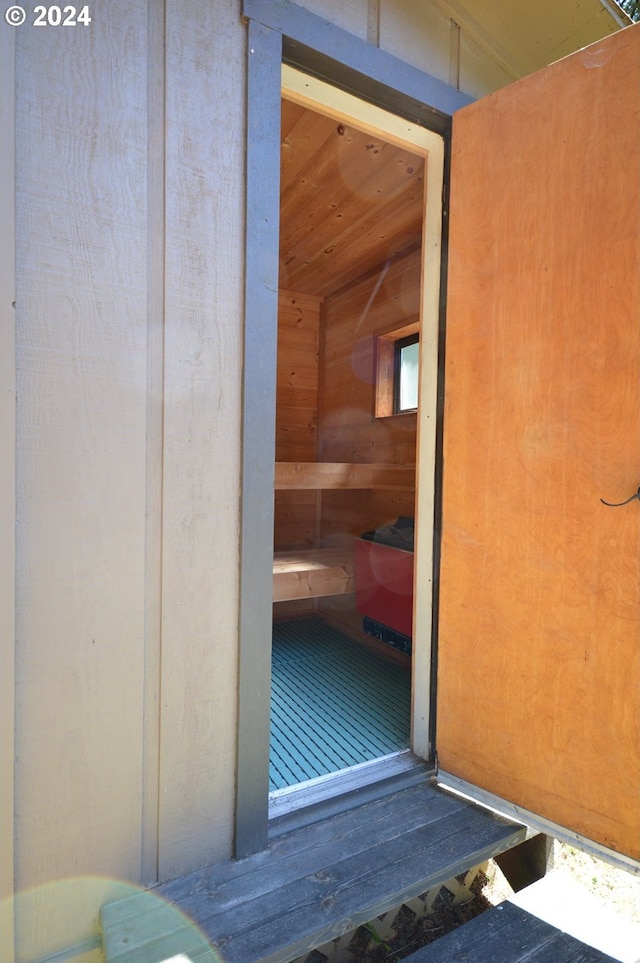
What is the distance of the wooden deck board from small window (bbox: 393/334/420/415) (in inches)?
96.6

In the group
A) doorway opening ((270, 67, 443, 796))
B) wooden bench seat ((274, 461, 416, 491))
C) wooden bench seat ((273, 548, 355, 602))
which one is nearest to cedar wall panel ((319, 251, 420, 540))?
doorway opening ((270, 67, 443, 796))

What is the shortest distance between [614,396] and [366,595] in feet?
5.79

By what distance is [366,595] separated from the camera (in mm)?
2742

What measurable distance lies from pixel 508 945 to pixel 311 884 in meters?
0.47

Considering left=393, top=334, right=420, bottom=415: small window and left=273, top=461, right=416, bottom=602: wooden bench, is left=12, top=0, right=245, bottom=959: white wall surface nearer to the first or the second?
left=273, top=461, right=416, bottom=602: wooden bench

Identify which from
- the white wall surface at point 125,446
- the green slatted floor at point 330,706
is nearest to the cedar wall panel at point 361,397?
the green slatted floor at point 330,706

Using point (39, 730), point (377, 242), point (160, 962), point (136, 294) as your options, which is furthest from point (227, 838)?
point (377, 242)

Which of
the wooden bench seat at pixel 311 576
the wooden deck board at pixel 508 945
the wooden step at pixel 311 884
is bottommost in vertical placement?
the wooden deck board at pixel 508 945

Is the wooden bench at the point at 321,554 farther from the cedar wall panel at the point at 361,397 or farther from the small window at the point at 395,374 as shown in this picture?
the small window at the point at 395,374

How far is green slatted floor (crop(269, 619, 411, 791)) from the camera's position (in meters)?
1.78

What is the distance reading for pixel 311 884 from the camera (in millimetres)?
1194

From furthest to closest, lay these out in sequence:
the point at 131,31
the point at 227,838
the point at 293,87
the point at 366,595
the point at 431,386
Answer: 1. the point at 366,595
2. the point at 431,386
3. the point at 293,87
4. the point at 227,838
5. the point at 131,31

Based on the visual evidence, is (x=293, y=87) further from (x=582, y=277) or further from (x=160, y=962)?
(x=160, y=962)

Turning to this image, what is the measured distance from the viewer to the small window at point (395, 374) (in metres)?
3.18
